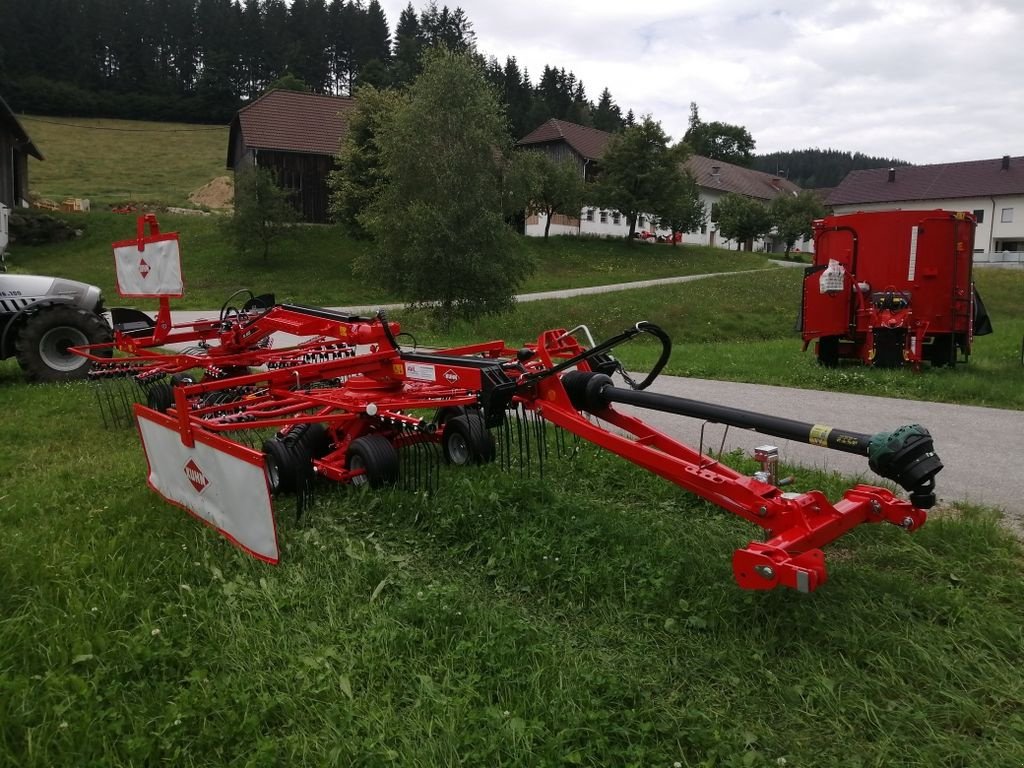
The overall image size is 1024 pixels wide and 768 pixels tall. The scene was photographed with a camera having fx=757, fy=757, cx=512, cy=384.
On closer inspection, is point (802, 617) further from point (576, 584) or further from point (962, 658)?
point (576, 584)

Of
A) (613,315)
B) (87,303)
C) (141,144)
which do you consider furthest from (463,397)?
(141,144)

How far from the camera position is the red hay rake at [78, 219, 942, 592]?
126 inches

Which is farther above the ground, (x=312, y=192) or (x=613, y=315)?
(x=312, y=192)

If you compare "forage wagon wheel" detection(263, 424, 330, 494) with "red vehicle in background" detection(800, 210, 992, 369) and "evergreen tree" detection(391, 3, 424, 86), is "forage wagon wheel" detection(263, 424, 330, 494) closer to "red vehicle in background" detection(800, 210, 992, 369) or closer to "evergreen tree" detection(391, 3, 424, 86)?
"red vehicle in background" detection(800, 210, 992, 369)

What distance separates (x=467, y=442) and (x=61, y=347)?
7233 mm

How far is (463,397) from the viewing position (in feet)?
14.9

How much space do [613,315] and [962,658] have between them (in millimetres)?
17169

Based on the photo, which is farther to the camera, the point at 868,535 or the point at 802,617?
the point at 868,535

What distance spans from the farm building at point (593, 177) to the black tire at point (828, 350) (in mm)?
31294

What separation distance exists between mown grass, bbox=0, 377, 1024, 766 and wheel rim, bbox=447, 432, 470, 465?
34.2 inches

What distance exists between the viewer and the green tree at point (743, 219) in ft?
173

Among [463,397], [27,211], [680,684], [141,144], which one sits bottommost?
[680,684]

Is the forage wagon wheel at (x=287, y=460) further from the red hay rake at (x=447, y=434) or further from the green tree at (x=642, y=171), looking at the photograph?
the green tree at (x=642, y=171)

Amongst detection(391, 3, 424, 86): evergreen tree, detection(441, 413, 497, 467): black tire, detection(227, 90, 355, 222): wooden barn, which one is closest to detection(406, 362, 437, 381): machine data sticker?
detection(441, 413, 497, 467): black tire
